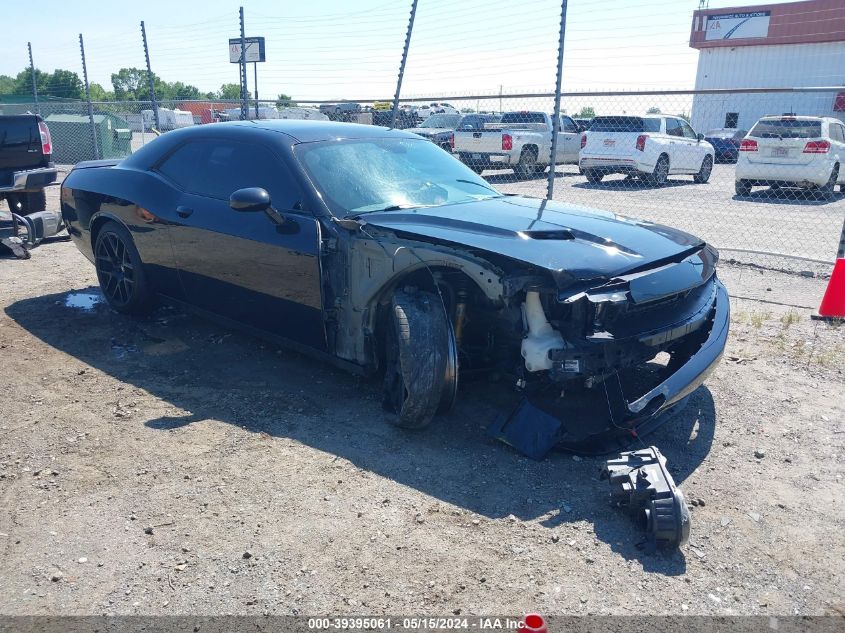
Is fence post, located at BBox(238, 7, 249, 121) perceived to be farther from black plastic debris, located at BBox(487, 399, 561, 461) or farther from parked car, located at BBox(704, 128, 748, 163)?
parked car, located at BBox(704, 128, 748, 163)

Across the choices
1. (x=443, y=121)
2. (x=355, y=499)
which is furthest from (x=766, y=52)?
(x=355, y=499)

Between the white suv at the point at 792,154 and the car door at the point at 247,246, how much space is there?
455 inches

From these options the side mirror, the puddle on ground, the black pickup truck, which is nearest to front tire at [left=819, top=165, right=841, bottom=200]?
the side mirror

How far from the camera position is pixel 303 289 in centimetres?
420

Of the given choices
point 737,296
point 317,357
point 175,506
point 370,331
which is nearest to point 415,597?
point 175,506

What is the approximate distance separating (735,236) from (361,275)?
303 inches

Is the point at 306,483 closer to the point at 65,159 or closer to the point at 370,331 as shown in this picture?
the point at 370,331

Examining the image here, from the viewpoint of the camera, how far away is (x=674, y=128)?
16.3m

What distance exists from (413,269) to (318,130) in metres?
1.61

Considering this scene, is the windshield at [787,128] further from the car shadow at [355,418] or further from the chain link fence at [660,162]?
the car shadow at [355,418]

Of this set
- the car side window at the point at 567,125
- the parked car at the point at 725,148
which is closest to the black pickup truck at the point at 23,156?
the car side window at the point at 567,125

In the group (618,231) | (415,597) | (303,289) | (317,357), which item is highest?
(618,231)

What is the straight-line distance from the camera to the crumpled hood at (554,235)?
134 inches

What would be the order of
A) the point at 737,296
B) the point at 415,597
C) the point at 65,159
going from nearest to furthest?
the point at 415,597 → the point at 737,296 → the point at 65,159
